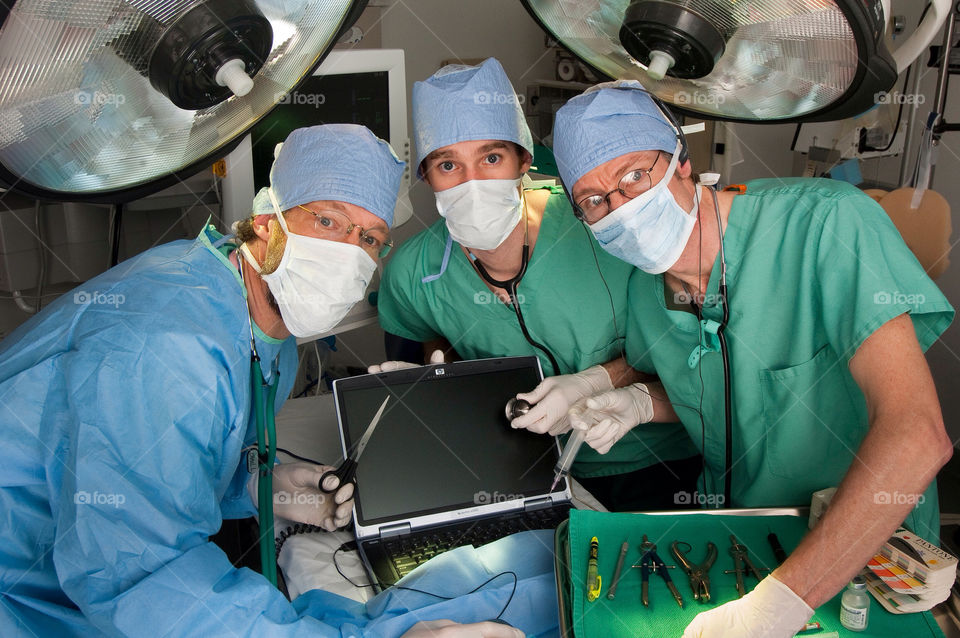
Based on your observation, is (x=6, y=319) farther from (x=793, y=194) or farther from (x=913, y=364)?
(x=913, y=364)

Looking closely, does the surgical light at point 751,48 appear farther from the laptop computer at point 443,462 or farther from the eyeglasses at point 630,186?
the laptop computer at point 443,462

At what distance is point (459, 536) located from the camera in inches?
49.9

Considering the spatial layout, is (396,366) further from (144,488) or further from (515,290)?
(144,488)

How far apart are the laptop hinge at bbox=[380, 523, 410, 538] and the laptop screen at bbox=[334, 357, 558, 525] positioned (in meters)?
0.01

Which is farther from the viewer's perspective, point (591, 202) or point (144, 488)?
point (591, 202)

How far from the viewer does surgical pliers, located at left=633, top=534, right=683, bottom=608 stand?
102 cm

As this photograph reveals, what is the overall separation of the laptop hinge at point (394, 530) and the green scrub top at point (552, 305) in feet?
1.43

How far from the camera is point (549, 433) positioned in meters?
1.40

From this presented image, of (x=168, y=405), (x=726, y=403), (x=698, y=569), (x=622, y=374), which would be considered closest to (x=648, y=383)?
(x=622, y=374)

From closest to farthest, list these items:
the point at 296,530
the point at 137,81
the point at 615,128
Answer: the point at 137,81 → the point at 615,128 → the point at 296,530

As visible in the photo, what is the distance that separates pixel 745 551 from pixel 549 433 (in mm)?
402

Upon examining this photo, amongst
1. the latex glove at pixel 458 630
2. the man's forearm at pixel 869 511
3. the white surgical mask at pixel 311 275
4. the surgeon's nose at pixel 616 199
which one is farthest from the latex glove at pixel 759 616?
the white surgical mask at pixel 311 275

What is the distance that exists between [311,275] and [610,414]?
1.84ft

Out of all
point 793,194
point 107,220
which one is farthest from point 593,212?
point 107,220
